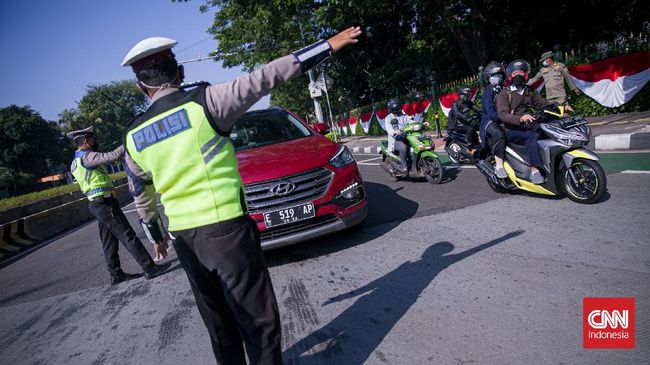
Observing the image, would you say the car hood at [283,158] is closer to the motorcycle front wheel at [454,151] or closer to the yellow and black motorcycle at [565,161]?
the yellow and black motorcycle at [565,161]

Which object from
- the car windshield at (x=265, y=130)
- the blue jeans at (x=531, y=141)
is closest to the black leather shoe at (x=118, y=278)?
the car windshield at (x=265, y=130)

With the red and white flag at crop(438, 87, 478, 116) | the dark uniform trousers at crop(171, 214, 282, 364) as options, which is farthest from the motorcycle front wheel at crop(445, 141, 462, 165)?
the red and white flag at crop(438, 87, 478, 116)

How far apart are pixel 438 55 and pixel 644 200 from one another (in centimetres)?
1883

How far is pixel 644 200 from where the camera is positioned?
4.10m

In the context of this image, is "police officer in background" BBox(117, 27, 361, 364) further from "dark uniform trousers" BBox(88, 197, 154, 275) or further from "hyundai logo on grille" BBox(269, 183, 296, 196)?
"dark uniform trousers" BBox(88, 197, 154, 275)

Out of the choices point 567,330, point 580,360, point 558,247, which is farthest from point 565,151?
point 580,360

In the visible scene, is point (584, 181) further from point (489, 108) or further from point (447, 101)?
point (447, 101)

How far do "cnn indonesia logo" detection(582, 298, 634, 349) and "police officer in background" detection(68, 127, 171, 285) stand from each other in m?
4.46

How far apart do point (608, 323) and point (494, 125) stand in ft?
11.5

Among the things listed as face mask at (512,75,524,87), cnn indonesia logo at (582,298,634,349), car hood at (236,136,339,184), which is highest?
face mask at (512,75,524,87)

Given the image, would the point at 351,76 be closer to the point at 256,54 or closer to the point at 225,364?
the point at 256,54

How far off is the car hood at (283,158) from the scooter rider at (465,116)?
3.70 m

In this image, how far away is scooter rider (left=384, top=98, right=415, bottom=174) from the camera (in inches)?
→ 285

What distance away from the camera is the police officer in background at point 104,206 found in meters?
4.45
